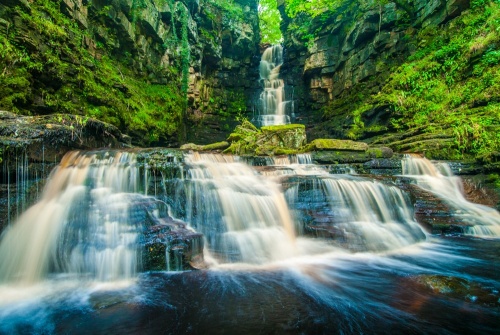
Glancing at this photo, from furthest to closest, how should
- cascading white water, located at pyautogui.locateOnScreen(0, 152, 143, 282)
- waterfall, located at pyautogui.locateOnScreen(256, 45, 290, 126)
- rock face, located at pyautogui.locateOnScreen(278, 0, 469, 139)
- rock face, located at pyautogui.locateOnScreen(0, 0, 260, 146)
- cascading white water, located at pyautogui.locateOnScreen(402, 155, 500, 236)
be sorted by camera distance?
waterfall, located at pyautogui.locateOnScreen(256, 45, 290, 126)
rock face, located at pyautogui.locateOnScreen(278, 0, 469, 139)
rock face, located at pyautogui.locateOnScreen(0, 0, 260, 146)
cascading white water, located at pyautogui.locateOnScreen(402, 155, 500, 236)
cascading white water, located at pyautogui.locateOnScreen(0, 152, 143, 282)

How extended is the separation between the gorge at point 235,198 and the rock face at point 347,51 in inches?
9.1

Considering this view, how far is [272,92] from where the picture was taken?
2134cm

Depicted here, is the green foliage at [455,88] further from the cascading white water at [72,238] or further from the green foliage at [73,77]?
the green foliage at [73,77]

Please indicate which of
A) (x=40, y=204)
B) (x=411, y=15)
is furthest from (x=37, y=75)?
(x=411, y=15)

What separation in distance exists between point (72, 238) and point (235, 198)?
3.08 metres

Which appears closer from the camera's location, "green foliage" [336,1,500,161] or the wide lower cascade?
the wide lower cascade

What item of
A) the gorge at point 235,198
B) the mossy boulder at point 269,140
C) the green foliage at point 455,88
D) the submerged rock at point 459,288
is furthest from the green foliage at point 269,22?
the submerged rock at point 459,288

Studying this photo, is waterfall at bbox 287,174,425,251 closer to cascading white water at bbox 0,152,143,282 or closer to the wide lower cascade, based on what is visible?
the wide lower cascade

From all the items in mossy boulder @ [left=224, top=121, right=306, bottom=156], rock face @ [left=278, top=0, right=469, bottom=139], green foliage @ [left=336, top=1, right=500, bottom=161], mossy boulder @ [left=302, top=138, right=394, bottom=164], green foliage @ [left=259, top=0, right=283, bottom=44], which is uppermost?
green foliage @ [left=259, top=0, right=283, bottom=44]

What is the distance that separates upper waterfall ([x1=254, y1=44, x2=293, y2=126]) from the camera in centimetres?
1995

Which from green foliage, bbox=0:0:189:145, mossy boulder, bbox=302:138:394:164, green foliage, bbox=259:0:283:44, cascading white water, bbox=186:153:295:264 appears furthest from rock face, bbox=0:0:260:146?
mossy boulder, bbox=302:138:394:164

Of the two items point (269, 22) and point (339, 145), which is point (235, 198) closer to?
point (339, 145)

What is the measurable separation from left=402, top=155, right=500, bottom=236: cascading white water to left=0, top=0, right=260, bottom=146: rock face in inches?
452

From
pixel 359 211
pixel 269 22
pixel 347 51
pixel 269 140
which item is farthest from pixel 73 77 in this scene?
pixel 269 22
